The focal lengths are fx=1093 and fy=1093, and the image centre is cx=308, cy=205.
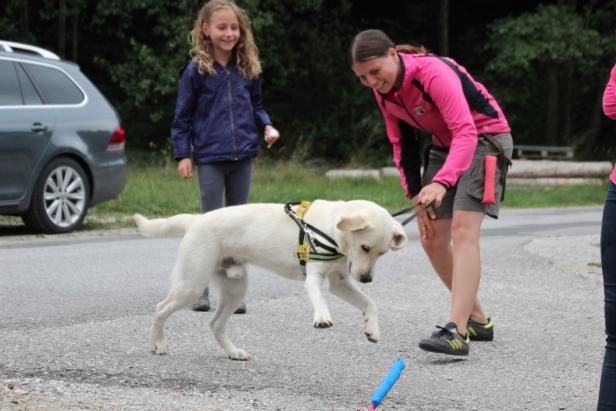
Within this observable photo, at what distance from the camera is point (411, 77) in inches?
219

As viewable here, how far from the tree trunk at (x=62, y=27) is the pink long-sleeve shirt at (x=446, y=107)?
22.3 m

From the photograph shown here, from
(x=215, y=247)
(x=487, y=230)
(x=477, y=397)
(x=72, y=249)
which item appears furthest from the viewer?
(x=487, y=230)

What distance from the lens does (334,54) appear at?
30.4m

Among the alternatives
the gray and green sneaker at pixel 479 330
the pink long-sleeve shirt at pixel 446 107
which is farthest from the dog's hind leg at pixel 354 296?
the gray and green sneaker at pixel 479 330

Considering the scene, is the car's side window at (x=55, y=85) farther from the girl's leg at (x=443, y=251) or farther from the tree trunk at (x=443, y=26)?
the tree trunk at (x=443, y=26)

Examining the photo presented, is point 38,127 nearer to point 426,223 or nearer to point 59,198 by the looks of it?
point 59,198

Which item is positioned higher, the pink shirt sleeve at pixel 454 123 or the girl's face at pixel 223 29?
the girl's face at pixel 223 29

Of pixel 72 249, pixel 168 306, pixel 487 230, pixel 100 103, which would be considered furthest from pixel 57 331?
pixel 487 230

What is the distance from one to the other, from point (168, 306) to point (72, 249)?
4.69 metres

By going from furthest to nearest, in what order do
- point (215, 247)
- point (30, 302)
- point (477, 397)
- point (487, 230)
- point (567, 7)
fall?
point (567, 7) < point (487, 230) < point (30, 302) < point (215, 247) < point (477, 397)

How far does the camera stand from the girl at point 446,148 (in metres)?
5.48

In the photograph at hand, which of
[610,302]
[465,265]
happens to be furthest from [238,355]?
[610,302]

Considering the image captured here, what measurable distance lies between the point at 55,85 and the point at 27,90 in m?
0.44

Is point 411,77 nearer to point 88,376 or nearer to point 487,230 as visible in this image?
point 88,376
